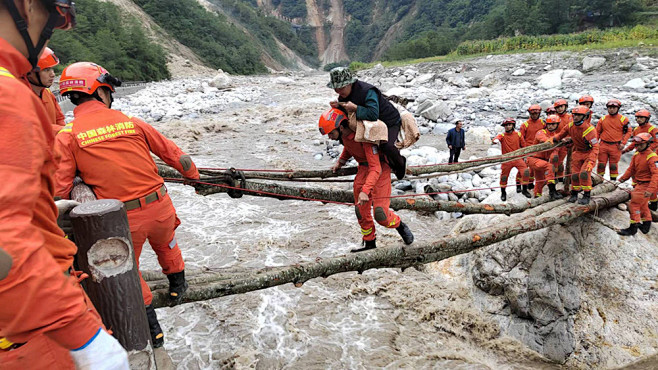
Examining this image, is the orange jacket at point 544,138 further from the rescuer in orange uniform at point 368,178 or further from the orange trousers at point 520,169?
the rescuer in orange uniform at point 368,178

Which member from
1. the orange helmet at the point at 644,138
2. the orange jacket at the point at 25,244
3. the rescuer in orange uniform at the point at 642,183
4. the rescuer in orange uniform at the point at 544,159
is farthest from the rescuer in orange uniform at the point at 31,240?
the rescuer in orange uniform at the point at 544,159

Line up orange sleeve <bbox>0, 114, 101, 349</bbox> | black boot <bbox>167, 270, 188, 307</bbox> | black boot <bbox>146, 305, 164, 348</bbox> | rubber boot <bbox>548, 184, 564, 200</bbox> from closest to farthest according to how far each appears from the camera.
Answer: orange sleeve <bbox>0, 114, 101, 349</bbox> < black boot <bbox>146, 305, 164, 348</bbox> < black boot <bbox>167, 270, 188, 307</bbox> < rubber boot <bbox>548, 184, 564, 200</bbox>

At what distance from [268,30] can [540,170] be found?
318 feet

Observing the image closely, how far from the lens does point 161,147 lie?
8.91ft

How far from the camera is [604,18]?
38.0m

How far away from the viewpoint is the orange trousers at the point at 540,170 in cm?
677

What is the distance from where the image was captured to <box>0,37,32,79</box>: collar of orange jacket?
106 cm

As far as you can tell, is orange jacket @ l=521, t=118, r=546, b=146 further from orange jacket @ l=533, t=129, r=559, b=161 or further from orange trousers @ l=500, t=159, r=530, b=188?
orange trousers @ l=500, t=159, r=530, b=188

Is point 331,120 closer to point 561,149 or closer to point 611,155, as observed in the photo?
point 561,149

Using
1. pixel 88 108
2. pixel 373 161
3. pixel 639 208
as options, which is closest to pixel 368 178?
pixel 373 161

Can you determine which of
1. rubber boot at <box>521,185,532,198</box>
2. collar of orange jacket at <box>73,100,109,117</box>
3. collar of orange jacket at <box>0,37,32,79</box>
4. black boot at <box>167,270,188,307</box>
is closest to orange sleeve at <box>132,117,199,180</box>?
collar of orange jacket at <box>73,100,109,117</box>

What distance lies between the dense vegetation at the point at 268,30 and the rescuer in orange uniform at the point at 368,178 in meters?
88.0

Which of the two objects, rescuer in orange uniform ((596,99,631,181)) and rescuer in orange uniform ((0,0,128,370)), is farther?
rescuer in orange uniform ((596,99,631,181))

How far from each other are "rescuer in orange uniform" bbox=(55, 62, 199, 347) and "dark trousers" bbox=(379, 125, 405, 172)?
192 centimetres
